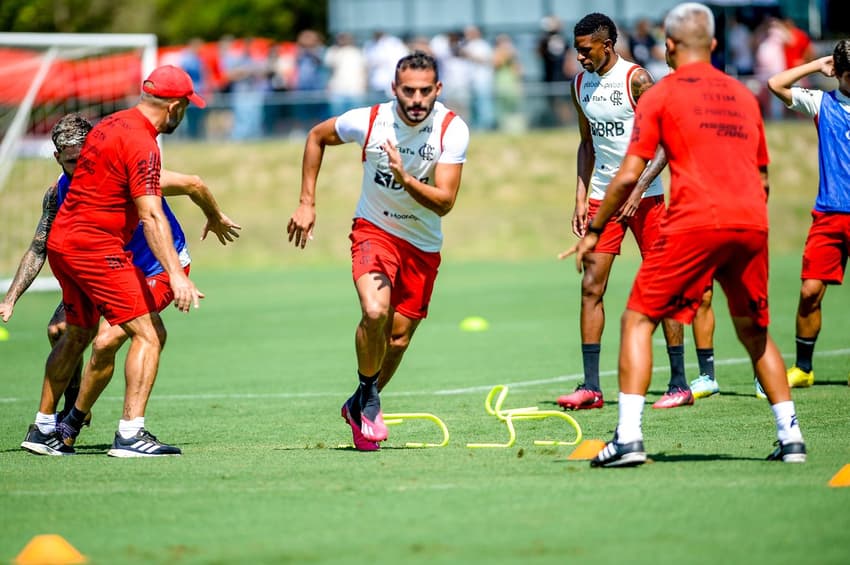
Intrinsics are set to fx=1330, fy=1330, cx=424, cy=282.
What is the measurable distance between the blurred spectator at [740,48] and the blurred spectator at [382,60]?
7.55m

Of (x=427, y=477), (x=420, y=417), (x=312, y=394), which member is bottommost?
(x=312, y=394)

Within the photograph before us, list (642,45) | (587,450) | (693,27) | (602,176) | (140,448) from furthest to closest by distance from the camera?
1. (642,45)
2. (602,176)
3. (140,448)
4. (587,450)
5. (693,27)

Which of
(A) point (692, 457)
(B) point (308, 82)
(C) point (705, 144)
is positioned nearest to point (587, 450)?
(A) point (692, 457)

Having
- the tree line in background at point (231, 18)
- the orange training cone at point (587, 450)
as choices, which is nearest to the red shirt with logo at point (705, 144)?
the orange training cone at point (587, 450)

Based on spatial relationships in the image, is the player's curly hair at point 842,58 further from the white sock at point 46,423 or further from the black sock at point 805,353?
the white sock at point 46,423

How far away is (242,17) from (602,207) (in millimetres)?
58146

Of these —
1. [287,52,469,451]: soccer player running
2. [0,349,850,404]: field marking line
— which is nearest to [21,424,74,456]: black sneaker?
[287,52,469,451]: soccer player running

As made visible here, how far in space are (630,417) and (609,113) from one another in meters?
4.06

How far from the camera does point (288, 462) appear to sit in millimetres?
7820

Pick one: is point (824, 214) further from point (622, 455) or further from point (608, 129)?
point (622, 455)

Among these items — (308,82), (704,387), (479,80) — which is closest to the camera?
(704,387)

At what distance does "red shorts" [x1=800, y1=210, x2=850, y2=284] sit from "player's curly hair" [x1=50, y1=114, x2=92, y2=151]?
19.0 feet

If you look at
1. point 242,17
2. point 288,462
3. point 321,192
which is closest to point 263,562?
point 288,462

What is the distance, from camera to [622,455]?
7.11 meters
